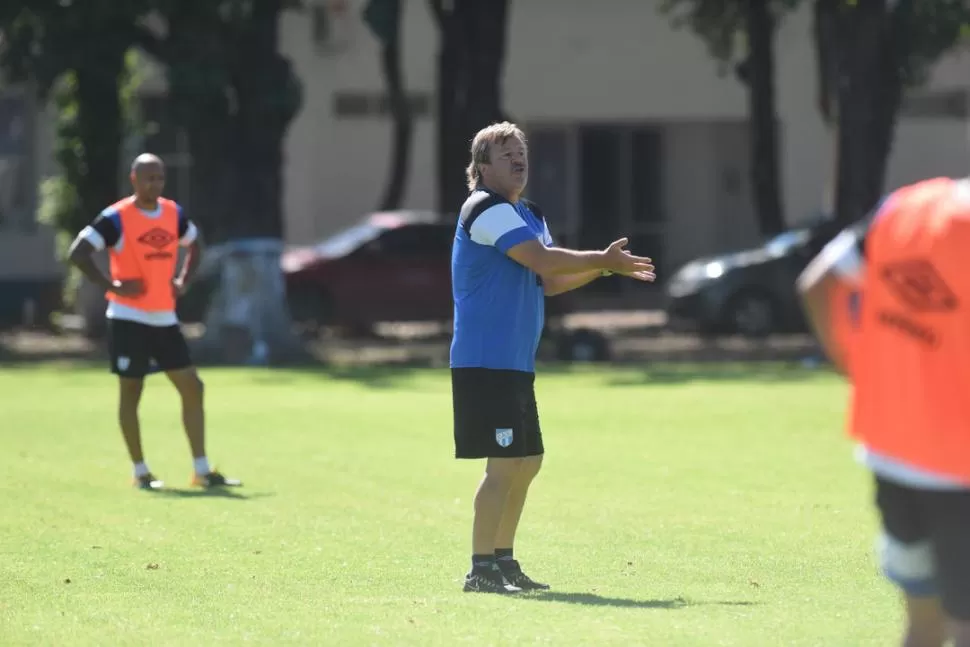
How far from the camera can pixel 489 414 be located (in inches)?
327

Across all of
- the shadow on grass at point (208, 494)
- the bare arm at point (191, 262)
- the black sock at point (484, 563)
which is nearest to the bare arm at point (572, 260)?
the black sock at point (484, 563)

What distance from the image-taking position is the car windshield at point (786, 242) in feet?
95.3

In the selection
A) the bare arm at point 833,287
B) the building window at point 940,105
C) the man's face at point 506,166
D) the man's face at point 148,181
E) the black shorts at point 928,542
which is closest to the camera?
the black shorts at point 928,542

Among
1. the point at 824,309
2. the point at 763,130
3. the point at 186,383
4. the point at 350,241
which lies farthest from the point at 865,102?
the point at 824,309

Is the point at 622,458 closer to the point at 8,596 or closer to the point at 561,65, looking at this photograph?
the point at 8,596

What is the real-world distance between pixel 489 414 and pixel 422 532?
2.24 meters

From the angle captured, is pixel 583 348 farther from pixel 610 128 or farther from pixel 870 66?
pixel 610 128

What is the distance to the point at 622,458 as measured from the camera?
14.2 m

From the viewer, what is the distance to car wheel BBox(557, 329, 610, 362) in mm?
25359

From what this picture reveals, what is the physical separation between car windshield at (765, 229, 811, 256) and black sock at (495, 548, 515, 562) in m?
20.9

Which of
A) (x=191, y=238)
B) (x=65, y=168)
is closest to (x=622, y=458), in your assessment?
(x=191, y=238)

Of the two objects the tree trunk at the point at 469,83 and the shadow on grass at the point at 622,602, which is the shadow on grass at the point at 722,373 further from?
the shadow on grass at the point at 622,602

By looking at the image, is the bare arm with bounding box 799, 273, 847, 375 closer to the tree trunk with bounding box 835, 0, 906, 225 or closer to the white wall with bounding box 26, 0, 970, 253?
the tree trunk with bounding box 835, 0, 906, 225

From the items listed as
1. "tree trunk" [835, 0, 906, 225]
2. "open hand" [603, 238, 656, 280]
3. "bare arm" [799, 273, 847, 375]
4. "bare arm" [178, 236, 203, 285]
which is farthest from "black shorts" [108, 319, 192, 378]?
"tree trunk" [835, 0, 906, 225]
